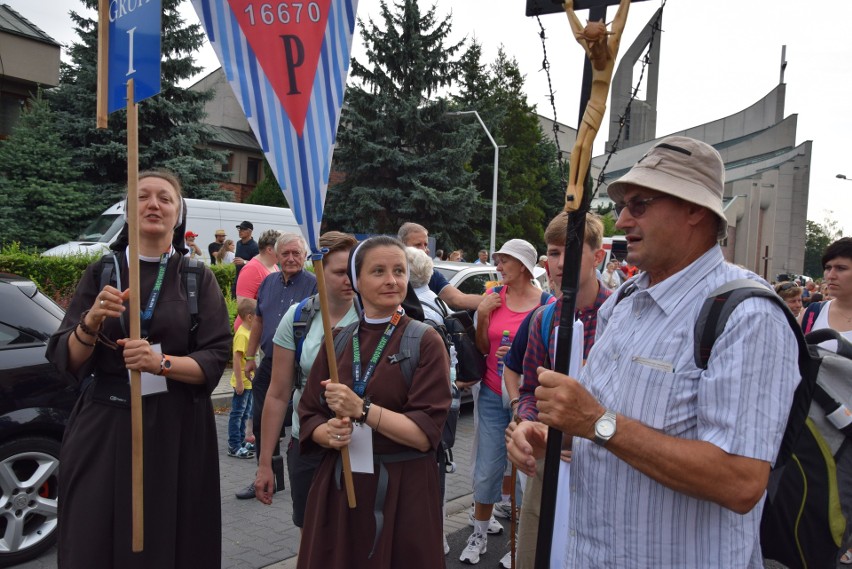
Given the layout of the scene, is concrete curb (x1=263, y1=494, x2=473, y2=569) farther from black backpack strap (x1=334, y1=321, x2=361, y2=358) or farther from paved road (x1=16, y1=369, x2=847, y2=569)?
black backpack strap (x1=334, y1=321, x2=361, y2=358)

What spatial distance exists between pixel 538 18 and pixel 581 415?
1099 mm

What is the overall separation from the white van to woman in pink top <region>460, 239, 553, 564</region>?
13.5 m

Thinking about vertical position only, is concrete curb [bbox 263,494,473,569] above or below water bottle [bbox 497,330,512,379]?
below

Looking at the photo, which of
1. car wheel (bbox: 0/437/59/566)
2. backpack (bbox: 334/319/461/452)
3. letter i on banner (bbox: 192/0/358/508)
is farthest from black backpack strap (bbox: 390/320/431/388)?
car wheel (bbox: 0/437/59/566)

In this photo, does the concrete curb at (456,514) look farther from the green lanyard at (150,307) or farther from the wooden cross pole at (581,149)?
the wooden cross pole at (581,149)

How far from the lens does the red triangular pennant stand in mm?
2701

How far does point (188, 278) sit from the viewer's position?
10.9 ft

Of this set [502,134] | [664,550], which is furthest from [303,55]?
[502,134]

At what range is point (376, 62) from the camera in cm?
3002

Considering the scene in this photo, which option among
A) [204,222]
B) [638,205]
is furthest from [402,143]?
[638,205]

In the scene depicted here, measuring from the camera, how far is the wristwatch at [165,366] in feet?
9.84

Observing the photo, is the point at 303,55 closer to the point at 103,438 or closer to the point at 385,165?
the point at 103,438

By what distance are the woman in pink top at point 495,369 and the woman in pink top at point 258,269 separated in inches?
117

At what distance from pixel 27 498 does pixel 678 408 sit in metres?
4.27
